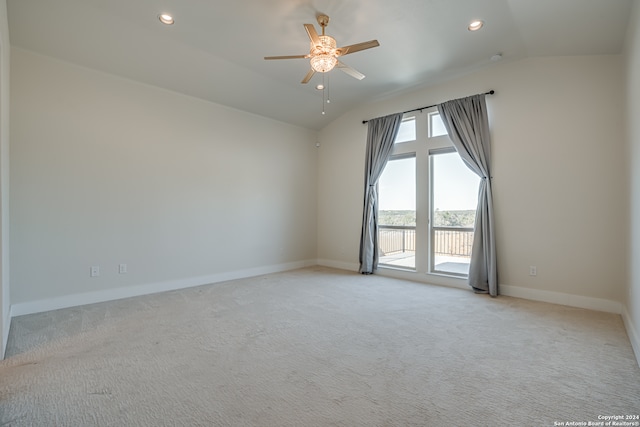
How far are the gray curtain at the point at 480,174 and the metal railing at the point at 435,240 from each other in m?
0.31

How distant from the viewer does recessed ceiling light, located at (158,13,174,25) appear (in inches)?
130

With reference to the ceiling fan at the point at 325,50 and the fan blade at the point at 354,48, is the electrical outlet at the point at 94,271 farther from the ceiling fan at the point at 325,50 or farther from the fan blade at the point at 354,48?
the fan blade at the point at 354,48

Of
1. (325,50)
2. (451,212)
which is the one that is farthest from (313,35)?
(451,212)

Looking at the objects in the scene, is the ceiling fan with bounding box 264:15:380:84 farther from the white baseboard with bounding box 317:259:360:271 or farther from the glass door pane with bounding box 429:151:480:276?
the white baseboard with bounding box 317:259:360:271

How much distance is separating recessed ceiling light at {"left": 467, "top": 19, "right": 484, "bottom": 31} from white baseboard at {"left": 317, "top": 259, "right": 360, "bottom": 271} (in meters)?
4.35

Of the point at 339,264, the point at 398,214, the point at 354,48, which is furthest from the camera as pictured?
the point at 339,264

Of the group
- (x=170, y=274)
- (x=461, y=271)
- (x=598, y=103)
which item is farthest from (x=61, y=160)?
(x=598, y=103)

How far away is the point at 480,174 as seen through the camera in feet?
14.8

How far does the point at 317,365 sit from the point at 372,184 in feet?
13.4

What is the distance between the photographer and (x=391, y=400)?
1905 millimetres

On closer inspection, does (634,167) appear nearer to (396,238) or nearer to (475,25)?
(475,25)

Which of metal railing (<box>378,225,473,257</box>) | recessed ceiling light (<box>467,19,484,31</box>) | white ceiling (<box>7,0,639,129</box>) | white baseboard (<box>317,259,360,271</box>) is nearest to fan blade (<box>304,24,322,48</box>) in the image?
white ceiling (<box>7,0,639,129</box>)

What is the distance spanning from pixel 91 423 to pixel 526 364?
9.90ft

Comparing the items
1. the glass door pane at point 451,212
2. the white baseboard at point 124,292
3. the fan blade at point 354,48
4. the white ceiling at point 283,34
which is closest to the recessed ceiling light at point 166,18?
the white ceiling at point 283,34
